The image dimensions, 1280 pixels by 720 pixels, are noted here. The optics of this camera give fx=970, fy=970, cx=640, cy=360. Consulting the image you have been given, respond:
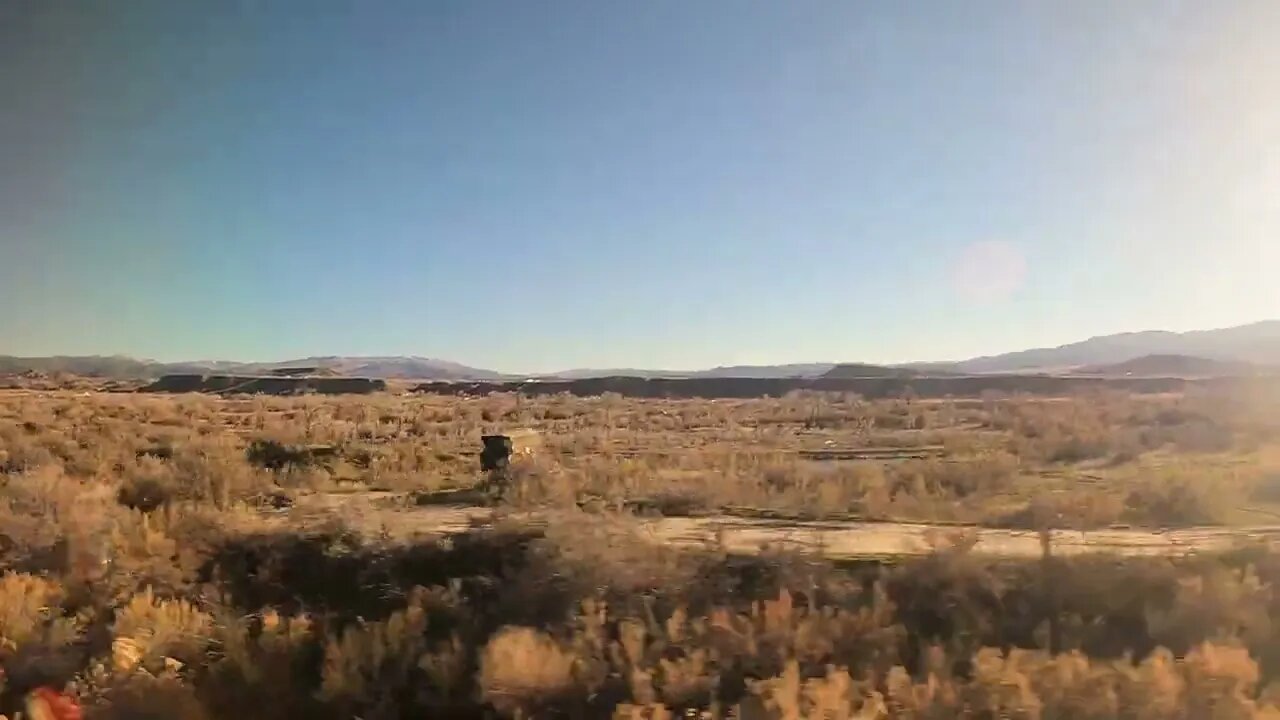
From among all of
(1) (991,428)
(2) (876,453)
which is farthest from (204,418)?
(1) (991,428)

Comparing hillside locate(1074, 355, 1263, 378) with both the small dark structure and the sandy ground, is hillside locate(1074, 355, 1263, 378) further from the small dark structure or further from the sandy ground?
the sandy ground

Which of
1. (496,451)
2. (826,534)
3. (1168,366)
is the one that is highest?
(1168,366)

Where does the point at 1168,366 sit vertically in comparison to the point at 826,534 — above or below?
above

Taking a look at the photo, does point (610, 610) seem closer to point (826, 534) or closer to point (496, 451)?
point (826, 534)

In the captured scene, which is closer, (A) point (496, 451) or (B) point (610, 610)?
(B) point (610, 610)

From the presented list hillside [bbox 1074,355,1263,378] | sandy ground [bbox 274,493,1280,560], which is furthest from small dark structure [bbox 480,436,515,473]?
hillside [bbox 1074,355,1263,378]

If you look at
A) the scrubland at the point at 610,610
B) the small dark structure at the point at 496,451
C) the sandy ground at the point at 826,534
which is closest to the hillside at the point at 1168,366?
the small dark structure at the point at 496,451

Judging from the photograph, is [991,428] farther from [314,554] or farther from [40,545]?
[40,545]

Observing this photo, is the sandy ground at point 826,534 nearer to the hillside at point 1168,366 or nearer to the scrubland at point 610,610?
the scrubland at point 610,610

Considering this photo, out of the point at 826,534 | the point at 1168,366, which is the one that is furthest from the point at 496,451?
the point at 1168,366
